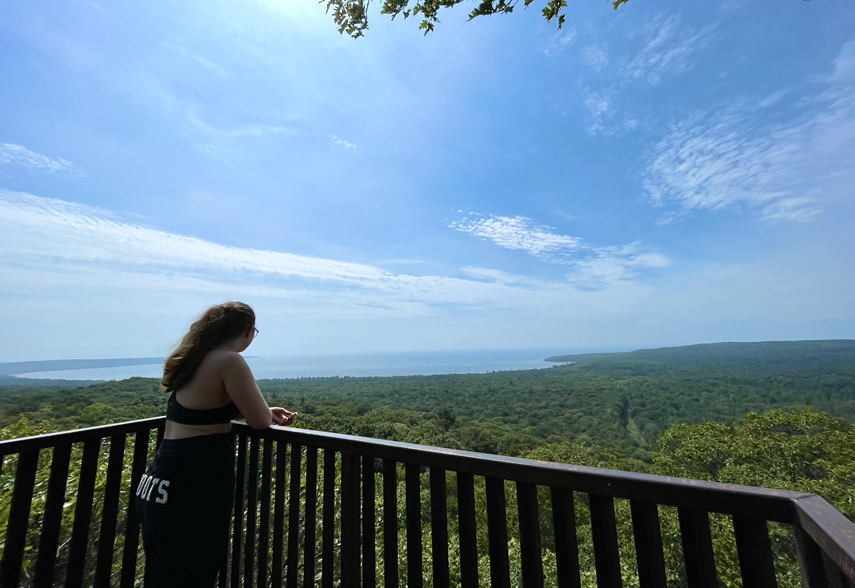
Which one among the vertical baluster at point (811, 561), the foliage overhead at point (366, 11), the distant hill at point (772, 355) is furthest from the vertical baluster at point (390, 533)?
the distant hill at point (772, 355)

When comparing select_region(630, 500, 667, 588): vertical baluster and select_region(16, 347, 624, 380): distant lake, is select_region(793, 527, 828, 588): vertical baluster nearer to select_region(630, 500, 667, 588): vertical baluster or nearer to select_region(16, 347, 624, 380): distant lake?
select_region(630, 500, 667, 588): vertical baluster

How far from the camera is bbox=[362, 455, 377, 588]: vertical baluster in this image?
1.39 metres

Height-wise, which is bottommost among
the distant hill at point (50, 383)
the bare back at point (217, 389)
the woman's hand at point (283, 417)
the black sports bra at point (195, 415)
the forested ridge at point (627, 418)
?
the forested ridge at point (627, 418)

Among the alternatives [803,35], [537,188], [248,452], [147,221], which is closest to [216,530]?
[248,452]

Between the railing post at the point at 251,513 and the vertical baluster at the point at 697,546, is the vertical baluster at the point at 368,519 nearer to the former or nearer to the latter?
the railing post at the point at 251,513

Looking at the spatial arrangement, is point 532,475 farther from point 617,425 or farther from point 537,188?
point 617,425

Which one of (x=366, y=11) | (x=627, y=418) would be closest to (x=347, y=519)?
(x=366, y=11)

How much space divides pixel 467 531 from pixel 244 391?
1016mm

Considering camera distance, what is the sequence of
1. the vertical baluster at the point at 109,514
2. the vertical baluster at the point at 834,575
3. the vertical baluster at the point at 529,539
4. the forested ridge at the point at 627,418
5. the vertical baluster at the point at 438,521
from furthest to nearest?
the forested ridge at the point at 627,418 → the vertical baluster at the point at 109,514 → the vertical baluster at the point at 438,521 → the vertical baluster at the point at 529,539 → the vertical baluster at the point at 834,575

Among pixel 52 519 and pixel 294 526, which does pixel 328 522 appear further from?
pixel 52 519

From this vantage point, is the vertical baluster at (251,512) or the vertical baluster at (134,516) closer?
the vertical baluster at (251,512)

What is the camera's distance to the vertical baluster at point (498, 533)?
3.64 ft

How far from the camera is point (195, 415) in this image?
4.95 feet

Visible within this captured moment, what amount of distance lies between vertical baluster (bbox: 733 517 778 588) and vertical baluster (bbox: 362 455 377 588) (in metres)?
1.10
